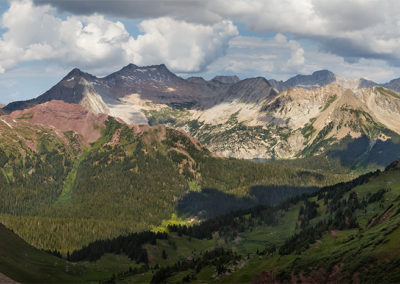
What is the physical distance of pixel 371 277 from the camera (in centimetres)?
9362

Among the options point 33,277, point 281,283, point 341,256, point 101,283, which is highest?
point 341,256

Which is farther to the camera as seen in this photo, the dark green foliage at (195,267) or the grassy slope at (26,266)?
the dark green foliage at (195,267)

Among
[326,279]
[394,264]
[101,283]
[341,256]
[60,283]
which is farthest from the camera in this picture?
[101,283]

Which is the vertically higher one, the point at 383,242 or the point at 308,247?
the point at 383,242

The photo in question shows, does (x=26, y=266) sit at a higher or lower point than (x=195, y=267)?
higher

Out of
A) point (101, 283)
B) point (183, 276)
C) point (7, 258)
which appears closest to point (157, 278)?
point (183, 276)

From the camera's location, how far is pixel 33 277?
160 meters

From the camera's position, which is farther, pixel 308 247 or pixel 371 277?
pixel 308 247

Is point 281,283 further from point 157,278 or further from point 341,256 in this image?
point 157,278

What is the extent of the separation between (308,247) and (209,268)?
4405 cm

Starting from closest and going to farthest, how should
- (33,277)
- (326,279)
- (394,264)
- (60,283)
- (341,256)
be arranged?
(394,264) → (326,279) → (341,256) → (33,277) → (60,283)

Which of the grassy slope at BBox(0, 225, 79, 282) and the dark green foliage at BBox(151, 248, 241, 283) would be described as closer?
the grassy slope at BBox(0, 225, 79, 282)

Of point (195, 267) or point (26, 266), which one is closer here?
point (26, 266)

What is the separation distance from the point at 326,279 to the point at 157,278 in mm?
87611
